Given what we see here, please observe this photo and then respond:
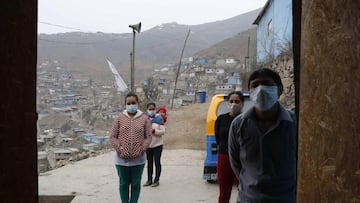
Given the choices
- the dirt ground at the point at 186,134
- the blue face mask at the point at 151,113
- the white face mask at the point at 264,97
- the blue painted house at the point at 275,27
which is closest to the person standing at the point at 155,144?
the blue face mask at the point at 151,113

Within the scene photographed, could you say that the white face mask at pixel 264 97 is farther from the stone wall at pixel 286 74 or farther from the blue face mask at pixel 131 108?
the stone wall at pixel 286 74

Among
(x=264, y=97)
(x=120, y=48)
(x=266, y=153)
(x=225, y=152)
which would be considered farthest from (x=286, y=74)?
(x=120, y=48)

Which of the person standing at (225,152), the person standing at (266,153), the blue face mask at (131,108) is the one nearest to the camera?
the person standing at (266,153)

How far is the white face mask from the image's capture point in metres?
2.76

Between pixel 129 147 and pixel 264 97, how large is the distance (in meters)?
2.74

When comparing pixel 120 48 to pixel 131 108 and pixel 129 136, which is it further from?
pixel 129 136

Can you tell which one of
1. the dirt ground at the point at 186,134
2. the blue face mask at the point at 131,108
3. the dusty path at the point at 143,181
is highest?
the blue face mask at the point at 131,108

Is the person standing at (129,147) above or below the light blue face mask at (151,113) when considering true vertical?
below

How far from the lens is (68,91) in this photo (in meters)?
37.8

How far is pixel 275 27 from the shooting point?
21109mm

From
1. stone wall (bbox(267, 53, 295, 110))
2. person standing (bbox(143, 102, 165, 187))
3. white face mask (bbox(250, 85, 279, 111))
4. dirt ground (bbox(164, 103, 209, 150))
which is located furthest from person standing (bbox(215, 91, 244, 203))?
dirt ground (bbox(164, 103, 209, 150))

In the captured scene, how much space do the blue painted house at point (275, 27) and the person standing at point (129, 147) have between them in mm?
10048

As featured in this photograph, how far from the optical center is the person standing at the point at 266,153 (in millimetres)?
2557

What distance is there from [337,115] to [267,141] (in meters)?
1.32
